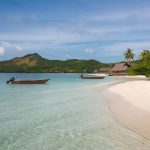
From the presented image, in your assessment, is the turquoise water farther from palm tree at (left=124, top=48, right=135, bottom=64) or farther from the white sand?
palm tree at (left=124, top=48, right=135, bottom=64)

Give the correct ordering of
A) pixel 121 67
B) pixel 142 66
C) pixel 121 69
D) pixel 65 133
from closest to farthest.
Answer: pixel 65 133 → pixel 142 66 → pixel 121 69 → pixel 121 67

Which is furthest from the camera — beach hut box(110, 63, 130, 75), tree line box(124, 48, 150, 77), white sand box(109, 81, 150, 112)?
beach hut box(110, 63, 130, 75)

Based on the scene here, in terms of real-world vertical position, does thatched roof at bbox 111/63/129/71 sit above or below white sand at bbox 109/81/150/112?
above

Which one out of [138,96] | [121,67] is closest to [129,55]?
[121,67]

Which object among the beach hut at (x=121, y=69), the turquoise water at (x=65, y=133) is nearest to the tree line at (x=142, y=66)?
the beach hut at (x=121, y=69)

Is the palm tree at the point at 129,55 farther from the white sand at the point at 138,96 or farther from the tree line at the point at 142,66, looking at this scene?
the white sand at the point at 138,96

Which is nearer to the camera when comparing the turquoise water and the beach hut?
the turquoise water

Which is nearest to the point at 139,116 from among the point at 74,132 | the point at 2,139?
the point at 74,132

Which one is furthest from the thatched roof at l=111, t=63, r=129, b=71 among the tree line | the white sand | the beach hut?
the white sand

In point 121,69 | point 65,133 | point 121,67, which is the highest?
point 121,67

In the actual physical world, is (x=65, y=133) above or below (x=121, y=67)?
below

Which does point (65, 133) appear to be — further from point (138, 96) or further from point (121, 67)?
point (121, 67)

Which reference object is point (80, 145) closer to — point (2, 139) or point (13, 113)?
point (2, 139)

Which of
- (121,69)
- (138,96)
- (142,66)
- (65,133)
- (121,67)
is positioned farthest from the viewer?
(121,67)
